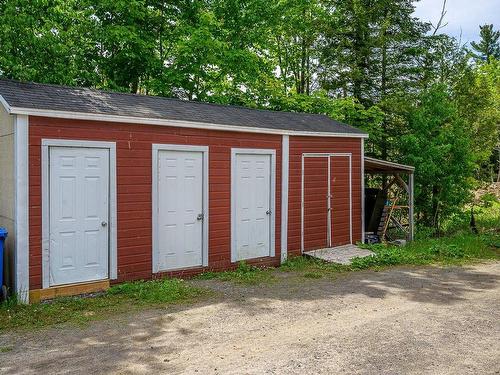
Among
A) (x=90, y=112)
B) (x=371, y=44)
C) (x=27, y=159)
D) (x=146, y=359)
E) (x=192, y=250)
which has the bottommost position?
(x=146, y=359)

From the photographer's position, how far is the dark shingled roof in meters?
6.99

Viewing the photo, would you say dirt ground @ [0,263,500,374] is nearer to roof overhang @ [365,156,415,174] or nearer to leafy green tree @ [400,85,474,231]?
roof overhang @ [365,156,415,174]

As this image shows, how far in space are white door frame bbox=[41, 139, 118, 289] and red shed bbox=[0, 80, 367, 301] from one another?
15mm

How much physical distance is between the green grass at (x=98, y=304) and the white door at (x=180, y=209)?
2.03 ft

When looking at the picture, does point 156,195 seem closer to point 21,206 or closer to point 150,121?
point 150,121

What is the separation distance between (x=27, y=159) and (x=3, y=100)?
839mm

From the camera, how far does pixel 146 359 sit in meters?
4.58

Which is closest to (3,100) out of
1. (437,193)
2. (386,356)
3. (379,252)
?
(386,356)

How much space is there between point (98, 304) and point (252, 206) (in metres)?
3.72

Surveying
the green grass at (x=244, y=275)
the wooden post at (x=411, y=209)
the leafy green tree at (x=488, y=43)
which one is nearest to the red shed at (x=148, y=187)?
the green grass at (x=244, y=275)

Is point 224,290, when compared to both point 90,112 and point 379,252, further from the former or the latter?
point 379,252

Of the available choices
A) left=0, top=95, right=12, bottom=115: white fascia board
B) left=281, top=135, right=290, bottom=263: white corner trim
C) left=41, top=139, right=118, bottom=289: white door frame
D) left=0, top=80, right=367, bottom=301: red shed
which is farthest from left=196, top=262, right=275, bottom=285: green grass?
left=0, top=95, right=12, bottom=115: white fascia board

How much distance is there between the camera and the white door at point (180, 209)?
318 inches

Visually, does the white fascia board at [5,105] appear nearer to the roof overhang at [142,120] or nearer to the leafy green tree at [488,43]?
the roof overhang at [142,120]
